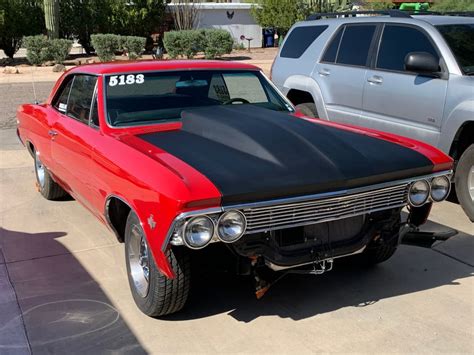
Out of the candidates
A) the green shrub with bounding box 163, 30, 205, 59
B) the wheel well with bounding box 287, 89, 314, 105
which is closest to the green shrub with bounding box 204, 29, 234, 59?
the green shrub with bounding box 163, 30, 205, 59

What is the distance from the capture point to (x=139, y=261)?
403cm

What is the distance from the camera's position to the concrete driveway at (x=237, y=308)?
3.63 m

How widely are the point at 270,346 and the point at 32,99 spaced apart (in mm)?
12956

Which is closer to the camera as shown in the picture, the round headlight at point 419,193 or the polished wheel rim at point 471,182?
the round headlight at point 419,193

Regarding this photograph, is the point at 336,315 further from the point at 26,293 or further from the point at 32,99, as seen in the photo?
the point at 32,99

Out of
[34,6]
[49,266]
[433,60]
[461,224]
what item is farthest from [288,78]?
[34,6]

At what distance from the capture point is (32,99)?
1494 centimetres

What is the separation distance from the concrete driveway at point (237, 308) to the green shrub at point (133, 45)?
22.4 m

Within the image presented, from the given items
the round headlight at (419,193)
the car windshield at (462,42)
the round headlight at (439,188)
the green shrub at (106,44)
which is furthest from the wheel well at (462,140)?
the green shrub at (106,44)

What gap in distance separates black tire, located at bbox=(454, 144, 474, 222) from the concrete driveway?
518 millimetres

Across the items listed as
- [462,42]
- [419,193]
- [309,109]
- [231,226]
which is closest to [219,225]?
[231,226]

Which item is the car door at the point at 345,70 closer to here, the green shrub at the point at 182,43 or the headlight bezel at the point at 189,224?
the headlight bezel at the point at 189,224

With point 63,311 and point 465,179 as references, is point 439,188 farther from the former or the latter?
point 63,311

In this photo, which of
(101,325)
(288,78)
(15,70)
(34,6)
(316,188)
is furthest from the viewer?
(34,6)
